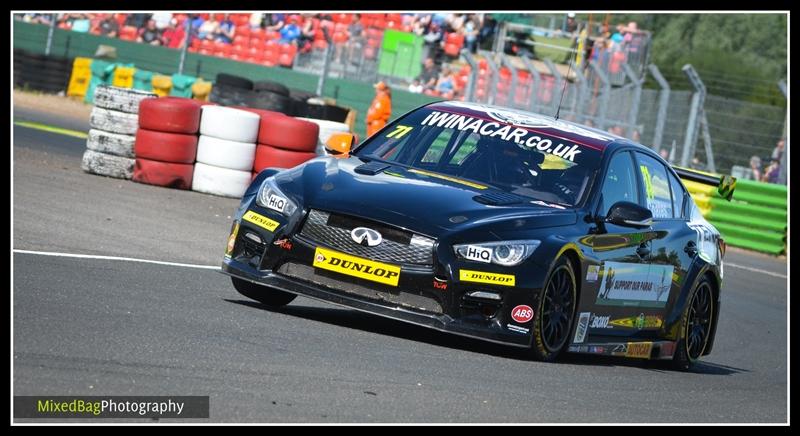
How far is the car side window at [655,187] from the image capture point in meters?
8.88

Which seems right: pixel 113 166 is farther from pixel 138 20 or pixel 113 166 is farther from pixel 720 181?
pixel 138 20

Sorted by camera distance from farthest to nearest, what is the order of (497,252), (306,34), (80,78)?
(306,34) < (80,78) < (497,252)

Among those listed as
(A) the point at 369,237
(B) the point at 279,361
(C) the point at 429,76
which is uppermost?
(A) the point at 369,237

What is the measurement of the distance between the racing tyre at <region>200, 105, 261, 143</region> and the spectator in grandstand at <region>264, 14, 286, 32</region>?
20808mm

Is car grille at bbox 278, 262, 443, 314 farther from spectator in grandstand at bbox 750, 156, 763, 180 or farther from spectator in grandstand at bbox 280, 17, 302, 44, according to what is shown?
spectator in grandstand at bbox 280, 17, 302, 44

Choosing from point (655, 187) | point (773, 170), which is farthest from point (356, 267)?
point (773, 170)

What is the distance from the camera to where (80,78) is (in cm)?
3431

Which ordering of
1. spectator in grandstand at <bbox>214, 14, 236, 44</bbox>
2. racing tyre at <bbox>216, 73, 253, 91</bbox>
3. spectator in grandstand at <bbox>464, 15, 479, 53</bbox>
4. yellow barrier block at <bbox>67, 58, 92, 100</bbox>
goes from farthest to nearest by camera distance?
spectator in grandstand at <bbox>214, 14, 236, 44</bbox>
spectator in grandstand at <bbox>464, 15, 479, 53</bbox>
yellow barrier block at <bbox>67, 58, 92, 100</bbox>
racing tyre at <bbox>216, 73, 253, 91</bbox>

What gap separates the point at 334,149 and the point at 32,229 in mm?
2913

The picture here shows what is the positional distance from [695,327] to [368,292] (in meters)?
3.08

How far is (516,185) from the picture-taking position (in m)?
8.12

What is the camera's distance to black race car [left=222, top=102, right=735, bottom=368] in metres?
7.21

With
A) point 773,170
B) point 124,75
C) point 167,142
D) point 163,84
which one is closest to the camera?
point 167,142

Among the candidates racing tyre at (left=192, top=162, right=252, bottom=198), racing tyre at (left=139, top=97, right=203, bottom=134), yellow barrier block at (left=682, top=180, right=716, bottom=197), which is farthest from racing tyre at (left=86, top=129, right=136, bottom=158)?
yellow barrier block at (left=682, top=180, right=716, bottom=197)
